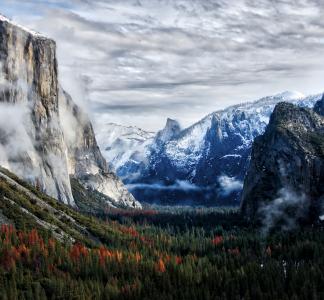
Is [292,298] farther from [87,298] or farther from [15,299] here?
[15,299]

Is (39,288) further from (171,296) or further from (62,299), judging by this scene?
(171,296)

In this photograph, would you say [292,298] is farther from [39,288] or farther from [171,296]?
[39,288]

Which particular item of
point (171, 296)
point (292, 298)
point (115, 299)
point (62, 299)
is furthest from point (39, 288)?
point (292, 298)

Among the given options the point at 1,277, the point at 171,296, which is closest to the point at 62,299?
the point at 1,277

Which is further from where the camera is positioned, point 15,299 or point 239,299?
point 239,299

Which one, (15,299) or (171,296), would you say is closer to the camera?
(15,299)

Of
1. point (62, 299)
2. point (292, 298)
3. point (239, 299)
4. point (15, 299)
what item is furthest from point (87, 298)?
point (292, 298)

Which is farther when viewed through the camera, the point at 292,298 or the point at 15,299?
the point at 292,298
